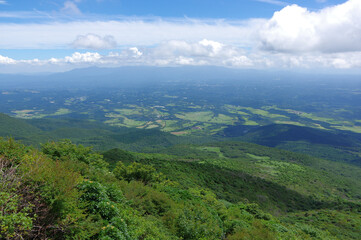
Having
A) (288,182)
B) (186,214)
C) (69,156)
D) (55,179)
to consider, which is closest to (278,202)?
(288,182)

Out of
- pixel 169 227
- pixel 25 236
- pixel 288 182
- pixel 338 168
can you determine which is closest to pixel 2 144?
pixel 25 236

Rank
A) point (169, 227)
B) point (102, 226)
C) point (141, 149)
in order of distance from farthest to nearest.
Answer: point (141, 149) < point (169, 227) < point (102, 226)

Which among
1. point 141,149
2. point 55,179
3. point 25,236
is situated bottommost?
point 141,149

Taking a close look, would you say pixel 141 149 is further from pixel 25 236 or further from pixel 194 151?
pixel 25 236

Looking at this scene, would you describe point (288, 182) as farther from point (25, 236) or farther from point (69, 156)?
point (25, 236)

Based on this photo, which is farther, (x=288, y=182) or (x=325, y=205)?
(x=288, y=182)

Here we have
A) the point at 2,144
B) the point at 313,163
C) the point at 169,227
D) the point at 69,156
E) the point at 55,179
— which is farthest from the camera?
the point at 313,163

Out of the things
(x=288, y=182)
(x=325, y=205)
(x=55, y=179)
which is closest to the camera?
(x=55, y=179)

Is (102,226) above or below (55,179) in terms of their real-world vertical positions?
below

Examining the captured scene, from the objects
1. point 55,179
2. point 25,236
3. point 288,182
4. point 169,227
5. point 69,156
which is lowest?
point 288,182
